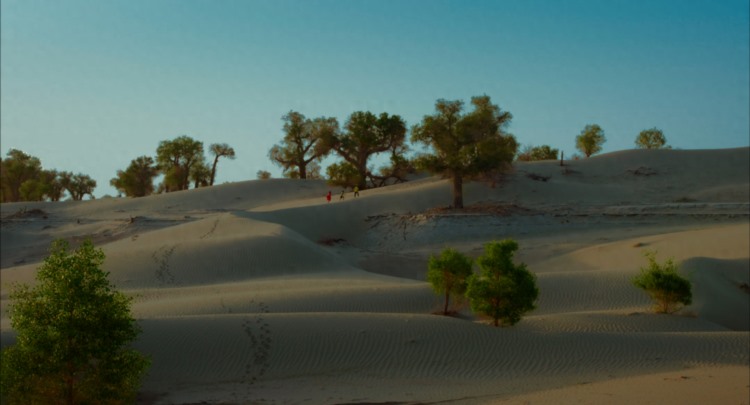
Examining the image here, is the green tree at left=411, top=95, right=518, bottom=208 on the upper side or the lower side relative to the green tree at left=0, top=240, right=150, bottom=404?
upper

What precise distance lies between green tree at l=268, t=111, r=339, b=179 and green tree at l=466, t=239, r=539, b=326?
4633 cm

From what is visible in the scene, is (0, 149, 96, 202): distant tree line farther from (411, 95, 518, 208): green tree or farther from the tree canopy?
(411, 95, 518, 208): green tree

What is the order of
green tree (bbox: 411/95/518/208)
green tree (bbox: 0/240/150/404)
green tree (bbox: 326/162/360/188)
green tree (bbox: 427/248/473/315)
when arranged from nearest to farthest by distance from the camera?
green tree (bbox: 0/240/150/404) < green tree (bbox: 427/248/473/315) < green tree (bbox: 411/95/518/208) < green tree (bbox: 326/162/360/188)

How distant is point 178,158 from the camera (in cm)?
7375

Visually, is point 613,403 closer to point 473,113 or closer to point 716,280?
point 716,280

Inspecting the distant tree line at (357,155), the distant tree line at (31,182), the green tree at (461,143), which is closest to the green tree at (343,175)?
the distant tree line at (357,155)

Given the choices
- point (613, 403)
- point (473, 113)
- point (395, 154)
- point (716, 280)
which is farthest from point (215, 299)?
point (395, 154)

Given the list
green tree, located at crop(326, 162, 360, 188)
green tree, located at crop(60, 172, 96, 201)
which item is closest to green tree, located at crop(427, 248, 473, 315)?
green tree, located at crop(326, 162, 360, 188)

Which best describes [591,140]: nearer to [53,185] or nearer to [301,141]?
[301,141]

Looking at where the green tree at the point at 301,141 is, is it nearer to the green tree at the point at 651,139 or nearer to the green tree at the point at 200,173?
the green tree at the point at 200,173

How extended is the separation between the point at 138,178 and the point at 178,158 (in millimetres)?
4644

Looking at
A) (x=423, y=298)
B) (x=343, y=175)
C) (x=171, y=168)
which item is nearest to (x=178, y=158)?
(x=171, y=168)

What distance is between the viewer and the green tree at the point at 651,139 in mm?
82750

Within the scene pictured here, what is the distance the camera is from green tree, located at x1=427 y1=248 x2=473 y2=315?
19078 mm
